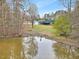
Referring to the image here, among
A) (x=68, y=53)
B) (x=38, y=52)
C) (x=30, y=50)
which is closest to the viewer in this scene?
(x=68, y=53)

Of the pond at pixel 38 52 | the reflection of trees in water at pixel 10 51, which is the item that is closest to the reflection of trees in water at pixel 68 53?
the pond at pixel 38 52

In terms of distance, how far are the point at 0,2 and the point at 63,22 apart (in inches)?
395

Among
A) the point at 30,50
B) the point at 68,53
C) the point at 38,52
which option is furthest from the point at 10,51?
the point at 68,53

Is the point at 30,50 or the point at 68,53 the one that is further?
the point at 30,50

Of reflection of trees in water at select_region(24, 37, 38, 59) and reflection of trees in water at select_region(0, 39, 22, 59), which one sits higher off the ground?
reflection of trees in water at select_region(0, 39, 22, 59)

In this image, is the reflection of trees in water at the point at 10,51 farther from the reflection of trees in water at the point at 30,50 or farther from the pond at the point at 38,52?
the reflection of trees in water at the point at 30,50

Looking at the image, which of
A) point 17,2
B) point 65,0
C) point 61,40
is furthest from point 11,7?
point 61,40

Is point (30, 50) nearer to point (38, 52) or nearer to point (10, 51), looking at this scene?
point (38, 52)

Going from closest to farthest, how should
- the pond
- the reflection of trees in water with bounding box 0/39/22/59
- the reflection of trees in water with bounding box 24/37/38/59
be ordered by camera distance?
the reflection of trees in water with bounding box 0/39/22/59 → the pond → the reflection of trees in water with bounding box 24/37/38/59

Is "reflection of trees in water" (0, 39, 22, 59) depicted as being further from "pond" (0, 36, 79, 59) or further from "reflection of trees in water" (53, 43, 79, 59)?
"reflection of trees in water" (53, 43, 79, 59)

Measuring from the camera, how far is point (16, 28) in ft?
104

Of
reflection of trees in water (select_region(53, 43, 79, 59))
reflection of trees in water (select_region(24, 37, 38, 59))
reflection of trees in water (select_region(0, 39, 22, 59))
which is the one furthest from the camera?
reflection of trees in water (select_region(24, 37, 38, 59))

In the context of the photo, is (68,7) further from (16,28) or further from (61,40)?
(16,28)

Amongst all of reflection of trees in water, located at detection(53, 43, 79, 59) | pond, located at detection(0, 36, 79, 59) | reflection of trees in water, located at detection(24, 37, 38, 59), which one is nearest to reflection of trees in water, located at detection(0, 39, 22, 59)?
pond, located at detection(0, 36, 79, 59)
